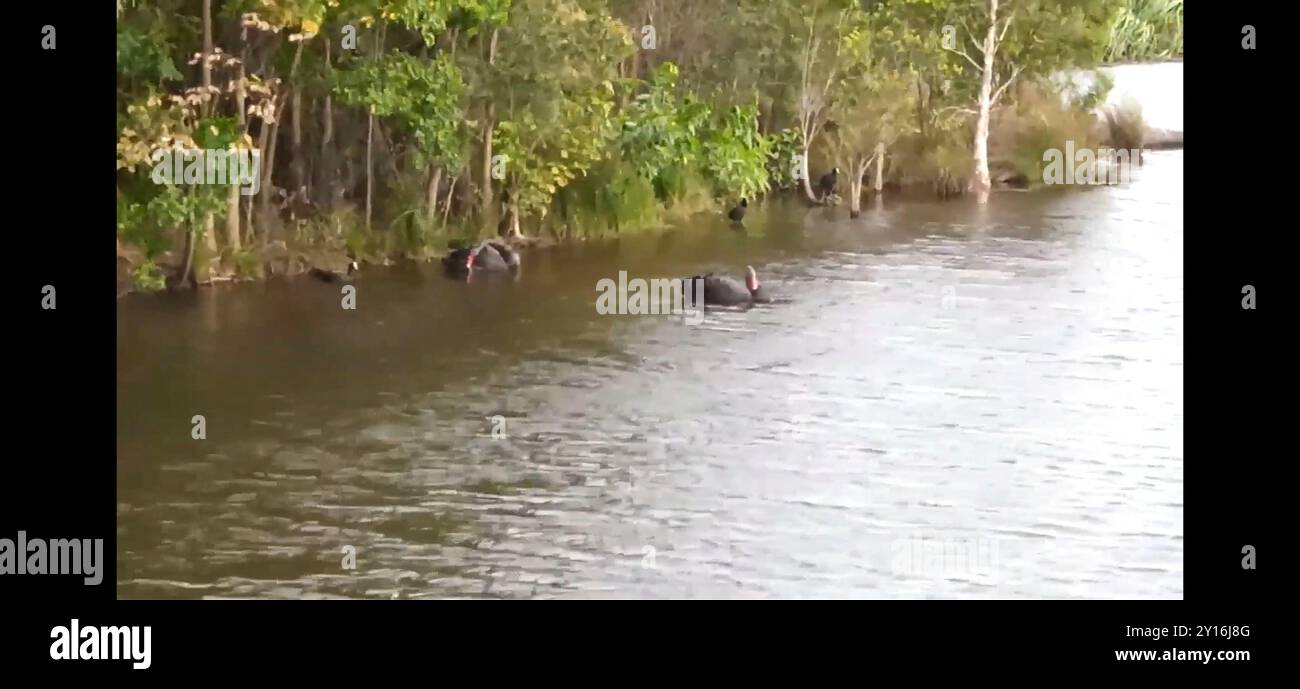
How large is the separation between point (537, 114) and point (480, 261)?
9.99 ft

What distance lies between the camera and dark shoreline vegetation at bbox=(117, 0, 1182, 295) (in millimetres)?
22781

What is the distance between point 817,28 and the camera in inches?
1489

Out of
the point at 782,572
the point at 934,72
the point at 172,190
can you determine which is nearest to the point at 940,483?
the point at 782,572

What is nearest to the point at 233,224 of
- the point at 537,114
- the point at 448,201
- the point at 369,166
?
the point at 369,166

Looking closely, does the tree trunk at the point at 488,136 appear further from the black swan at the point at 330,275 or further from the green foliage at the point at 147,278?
the green foliage at the point at 147,278

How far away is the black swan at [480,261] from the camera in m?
25.5

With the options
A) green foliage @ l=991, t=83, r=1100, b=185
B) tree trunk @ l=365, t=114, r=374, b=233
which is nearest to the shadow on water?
tree trunk @ l=365, t=114, r=374, b=233

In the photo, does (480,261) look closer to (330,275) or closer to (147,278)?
(330,275)

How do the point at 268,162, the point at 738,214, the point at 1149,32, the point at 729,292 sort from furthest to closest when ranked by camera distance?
the point at 1149,32, the point at 738,214, the point at 268,162, the point at 729,292

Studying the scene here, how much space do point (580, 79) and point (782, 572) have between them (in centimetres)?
1762

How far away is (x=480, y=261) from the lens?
2577 centimetres

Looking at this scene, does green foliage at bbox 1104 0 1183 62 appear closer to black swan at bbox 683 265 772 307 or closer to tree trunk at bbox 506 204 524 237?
tree trunk at bbox 506 204 524 237

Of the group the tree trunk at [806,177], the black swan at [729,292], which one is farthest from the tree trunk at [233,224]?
the tree trunk at [806,177]

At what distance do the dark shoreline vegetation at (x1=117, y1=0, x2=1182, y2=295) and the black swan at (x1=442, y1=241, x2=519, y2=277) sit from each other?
167 centimetres
